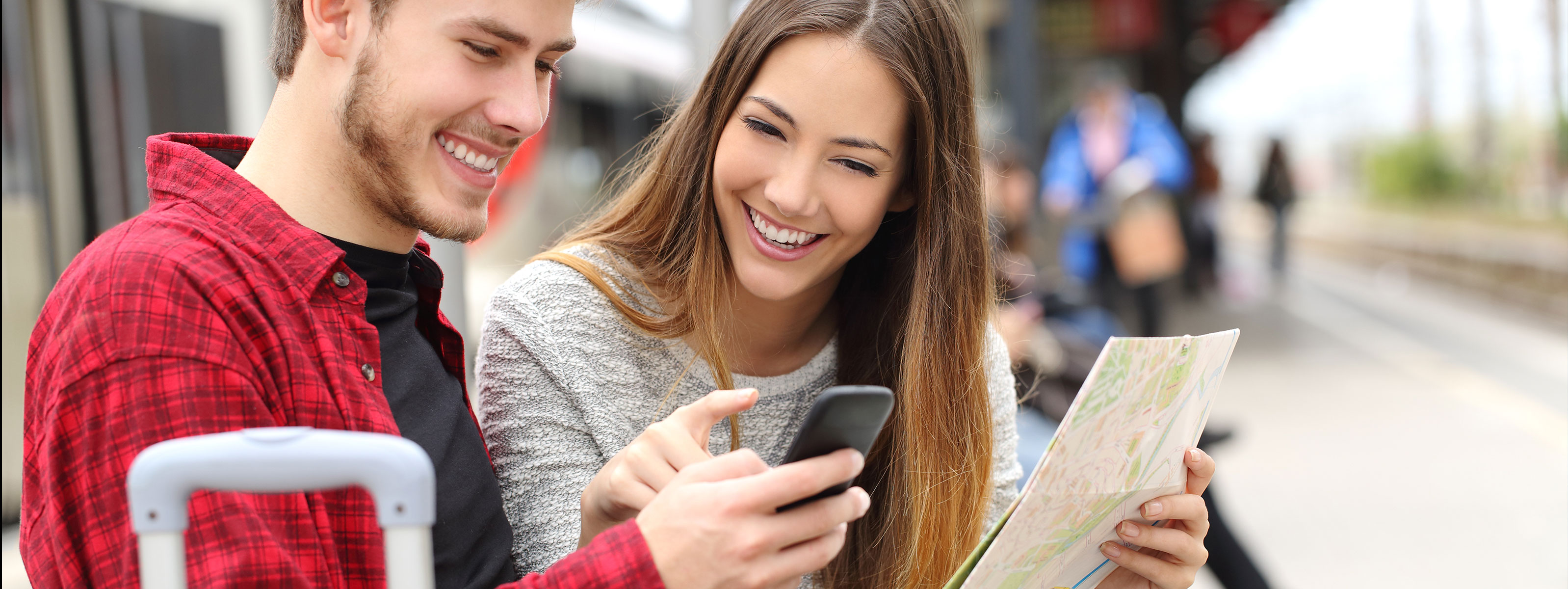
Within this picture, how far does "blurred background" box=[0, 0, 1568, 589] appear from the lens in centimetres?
369

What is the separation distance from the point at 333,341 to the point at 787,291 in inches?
30.9

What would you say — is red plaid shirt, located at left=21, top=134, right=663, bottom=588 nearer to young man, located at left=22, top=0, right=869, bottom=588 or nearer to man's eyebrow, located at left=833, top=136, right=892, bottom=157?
young man, located at left=22, top=0, right=869, bottom=588

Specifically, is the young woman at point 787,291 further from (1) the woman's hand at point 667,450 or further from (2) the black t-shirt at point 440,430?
(1) the woman's hand at point 667,450

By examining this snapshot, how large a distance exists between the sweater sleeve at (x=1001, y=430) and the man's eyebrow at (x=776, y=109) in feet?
1.82

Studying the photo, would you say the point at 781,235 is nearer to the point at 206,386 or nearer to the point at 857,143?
the point at 857,143

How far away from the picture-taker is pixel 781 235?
187 centimetres

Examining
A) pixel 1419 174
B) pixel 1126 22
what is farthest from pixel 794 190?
pixel 1419 174

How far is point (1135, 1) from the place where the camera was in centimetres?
1202

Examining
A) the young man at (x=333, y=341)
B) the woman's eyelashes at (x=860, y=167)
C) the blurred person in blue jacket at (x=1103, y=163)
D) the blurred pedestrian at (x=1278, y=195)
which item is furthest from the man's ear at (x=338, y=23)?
the blurred pedestrian at (x=1278, y=195)

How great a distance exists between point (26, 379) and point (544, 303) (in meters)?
0.76

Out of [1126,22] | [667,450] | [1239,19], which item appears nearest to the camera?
[667,450]

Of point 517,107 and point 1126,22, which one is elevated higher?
point 1126,22

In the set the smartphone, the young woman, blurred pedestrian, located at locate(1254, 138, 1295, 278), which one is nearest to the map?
the smartphone

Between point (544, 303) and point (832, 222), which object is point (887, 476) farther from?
point (544, 303)
